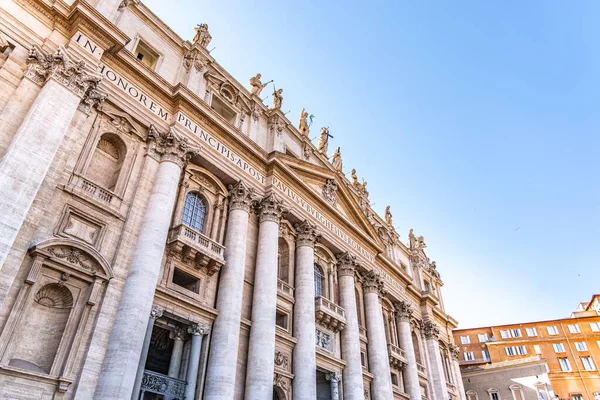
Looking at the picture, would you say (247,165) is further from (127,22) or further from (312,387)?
(312,387)

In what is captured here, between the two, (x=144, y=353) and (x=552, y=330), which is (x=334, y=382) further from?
(x=552, y=330)

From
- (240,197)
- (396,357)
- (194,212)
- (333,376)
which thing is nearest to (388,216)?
(396,357)

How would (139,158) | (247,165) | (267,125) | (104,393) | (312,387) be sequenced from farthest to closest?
(267,125) < (247,165) < (312,387) < (139,158) < (104,393)

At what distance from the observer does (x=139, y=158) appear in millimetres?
17906

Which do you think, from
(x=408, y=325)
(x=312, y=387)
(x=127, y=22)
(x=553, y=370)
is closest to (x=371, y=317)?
(x=408, y=325)

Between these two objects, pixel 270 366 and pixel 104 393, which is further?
pixel 270 366

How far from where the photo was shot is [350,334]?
24.5 meters

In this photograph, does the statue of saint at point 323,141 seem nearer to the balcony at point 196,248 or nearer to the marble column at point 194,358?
the balcony at point 196,248

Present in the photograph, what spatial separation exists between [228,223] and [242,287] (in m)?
3.21

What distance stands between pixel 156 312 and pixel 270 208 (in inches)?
320

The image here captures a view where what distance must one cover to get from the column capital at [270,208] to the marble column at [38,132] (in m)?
9.01

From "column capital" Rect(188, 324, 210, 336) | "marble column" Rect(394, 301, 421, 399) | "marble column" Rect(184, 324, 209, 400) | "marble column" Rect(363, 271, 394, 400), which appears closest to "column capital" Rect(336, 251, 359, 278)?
"marble column" Rect(363, 271, 394, 400)

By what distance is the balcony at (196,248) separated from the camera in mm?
17484

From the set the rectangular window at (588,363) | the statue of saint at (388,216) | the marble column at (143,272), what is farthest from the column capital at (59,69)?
the rectangular window at (588,363)
